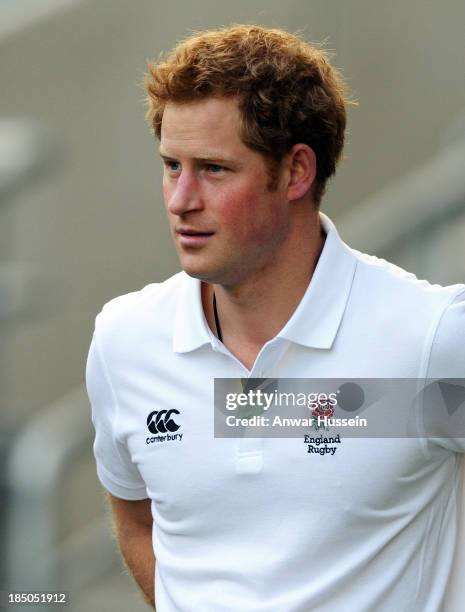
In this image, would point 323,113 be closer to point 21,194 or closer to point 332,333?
point 332,333

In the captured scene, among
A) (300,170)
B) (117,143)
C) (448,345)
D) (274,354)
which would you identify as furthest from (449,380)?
(117,143)

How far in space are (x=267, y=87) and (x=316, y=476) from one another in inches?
29.0

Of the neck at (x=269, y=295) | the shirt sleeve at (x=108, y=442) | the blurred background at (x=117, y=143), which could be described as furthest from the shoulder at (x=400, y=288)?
the blurred background at (x=117, y=143)

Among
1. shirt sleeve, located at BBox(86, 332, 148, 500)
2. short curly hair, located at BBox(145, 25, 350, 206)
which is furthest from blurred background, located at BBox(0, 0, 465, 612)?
short curly hair, located at BBox(145, 25, 350, 206)

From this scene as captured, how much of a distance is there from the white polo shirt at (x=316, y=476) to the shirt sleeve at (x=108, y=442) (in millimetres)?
135

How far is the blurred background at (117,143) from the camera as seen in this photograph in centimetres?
469

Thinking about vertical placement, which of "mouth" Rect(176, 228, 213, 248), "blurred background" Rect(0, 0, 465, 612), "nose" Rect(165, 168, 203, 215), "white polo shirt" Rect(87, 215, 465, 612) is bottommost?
"white polo shirt" Rect(87, 215, 465, 612)

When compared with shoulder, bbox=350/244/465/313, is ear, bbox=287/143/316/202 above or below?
above

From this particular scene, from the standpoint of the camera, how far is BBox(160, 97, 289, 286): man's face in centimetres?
272

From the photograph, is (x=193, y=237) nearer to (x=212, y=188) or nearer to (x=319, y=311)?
(x=212, y=188)

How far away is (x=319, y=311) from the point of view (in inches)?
110

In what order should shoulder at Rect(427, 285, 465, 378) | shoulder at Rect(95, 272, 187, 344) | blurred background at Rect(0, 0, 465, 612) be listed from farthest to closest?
blurred background at Rect(0, 0, 465, 612)
shoulder at Rect(95, 272, 187, 344)
shoulder at Rect(427, 285, 465, 378)

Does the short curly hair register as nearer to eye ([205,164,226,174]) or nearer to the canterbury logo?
eye ([205,164,226,174])

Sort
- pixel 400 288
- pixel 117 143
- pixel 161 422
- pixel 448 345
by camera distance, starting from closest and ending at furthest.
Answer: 1. pixel 448 345
2. pixel 400 288
3. pixel 161 422
4. pixel 117 143
